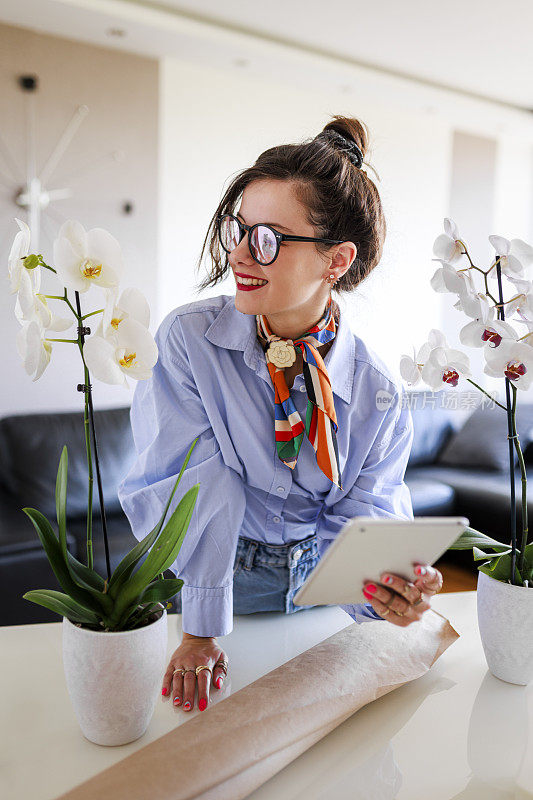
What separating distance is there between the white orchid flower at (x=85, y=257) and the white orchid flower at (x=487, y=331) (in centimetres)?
47

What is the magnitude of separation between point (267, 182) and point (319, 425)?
443 mm

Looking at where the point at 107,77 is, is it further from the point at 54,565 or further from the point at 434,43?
the point at 54,565

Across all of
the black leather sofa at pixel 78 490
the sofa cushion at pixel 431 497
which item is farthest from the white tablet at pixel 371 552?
the sofa cushion at pixel 431 497

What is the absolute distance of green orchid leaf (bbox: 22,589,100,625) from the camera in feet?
2.58

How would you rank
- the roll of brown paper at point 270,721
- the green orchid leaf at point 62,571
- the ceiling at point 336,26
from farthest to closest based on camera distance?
the ceiling at point 336,26 < the green orchid leaf at point 62,571 < the roll of brown paper at point 270,721

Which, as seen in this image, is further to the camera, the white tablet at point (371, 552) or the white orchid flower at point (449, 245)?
the white orchid flower at point (449, 245)

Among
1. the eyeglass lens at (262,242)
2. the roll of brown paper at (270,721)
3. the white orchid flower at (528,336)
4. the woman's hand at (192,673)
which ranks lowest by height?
the woman's hand at (192,673)

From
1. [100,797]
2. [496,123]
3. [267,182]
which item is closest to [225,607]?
[100,797]

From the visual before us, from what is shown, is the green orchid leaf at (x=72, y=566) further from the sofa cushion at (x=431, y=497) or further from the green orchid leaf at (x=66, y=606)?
the sofa cushion at (x=431, y=497)

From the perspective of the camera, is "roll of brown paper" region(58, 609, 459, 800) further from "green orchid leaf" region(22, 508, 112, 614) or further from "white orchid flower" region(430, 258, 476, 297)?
"white orchid flower" region(430, 258, 476, 297)

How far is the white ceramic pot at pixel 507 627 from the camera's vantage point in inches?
38.6

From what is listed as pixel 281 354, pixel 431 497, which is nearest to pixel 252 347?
pixel 281 354

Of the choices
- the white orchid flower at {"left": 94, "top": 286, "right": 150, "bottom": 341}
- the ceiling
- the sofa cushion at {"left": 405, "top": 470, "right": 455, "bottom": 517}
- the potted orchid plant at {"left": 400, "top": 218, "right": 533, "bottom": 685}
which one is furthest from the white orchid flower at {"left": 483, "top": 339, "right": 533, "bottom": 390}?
the ceiling

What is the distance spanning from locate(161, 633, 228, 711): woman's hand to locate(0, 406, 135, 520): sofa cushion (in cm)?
206
